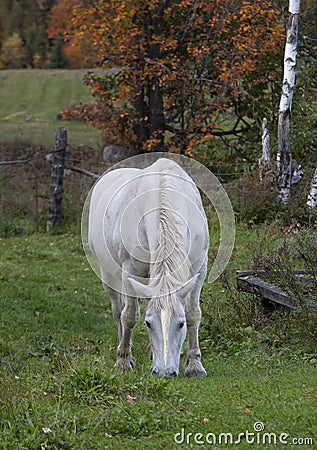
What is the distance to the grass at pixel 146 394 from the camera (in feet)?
12.5

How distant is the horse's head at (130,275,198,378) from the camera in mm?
4797

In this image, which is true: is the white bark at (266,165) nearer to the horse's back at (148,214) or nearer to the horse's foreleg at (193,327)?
the horse's back at (148,214)

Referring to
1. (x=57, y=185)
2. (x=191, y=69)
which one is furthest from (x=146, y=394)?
(x=191, y=69)

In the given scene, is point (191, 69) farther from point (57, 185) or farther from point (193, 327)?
point (193, 327)

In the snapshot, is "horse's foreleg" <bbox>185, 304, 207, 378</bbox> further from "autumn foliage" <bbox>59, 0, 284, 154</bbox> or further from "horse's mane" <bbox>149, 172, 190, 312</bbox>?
"autumn foliage" <bbox>59, 0, 284, 154</bbox>

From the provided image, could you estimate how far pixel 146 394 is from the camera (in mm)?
4355

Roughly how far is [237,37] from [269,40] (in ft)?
2.51

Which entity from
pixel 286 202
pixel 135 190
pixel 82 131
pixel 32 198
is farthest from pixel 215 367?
pixel 82 131

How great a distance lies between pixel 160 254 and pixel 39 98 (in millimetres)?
44941

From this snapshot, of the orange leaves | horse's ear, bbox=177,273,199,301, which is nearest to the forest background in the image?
the orange leaves

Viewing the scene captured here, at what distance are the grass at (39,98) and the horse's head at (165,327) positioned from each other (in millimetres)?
28965

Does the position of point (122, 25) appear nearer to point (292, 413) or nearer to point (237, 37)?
point (237, 37)

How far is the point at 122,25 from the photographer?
16.5 meters

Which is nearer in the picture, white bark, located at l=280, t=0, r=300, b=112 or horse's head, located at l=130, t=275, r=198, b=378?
horse's head, located at l=130, t=275, r=198, b=378
